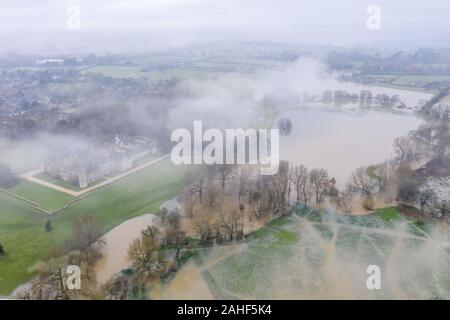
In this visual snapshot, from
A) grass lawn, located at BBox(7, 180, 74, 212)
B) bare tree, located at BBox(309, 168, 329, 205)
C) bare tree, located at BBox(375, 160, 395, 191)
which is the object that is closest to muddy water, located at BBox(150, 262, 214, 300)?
bare tree, located at BBox(309, 168, 329, 205)

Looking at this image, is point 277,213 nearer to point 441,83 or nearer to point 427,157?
point 427,157

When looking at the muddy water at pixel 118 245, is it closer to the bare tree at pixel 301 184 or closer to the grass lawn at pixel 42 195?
the grass lawn at pixel 42 195

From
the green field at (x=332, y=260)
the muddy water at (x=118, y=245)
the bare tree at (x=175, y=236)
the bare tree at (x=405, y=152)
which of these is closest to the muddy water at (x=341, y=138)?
the bare tree at (x=405, y=152)

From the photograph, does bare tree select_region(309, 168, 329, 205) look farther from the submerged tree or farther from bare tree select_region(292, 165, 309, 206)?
the submerged tree

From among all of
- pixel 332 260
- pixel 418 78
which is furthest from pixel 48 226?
pixel 418 78
